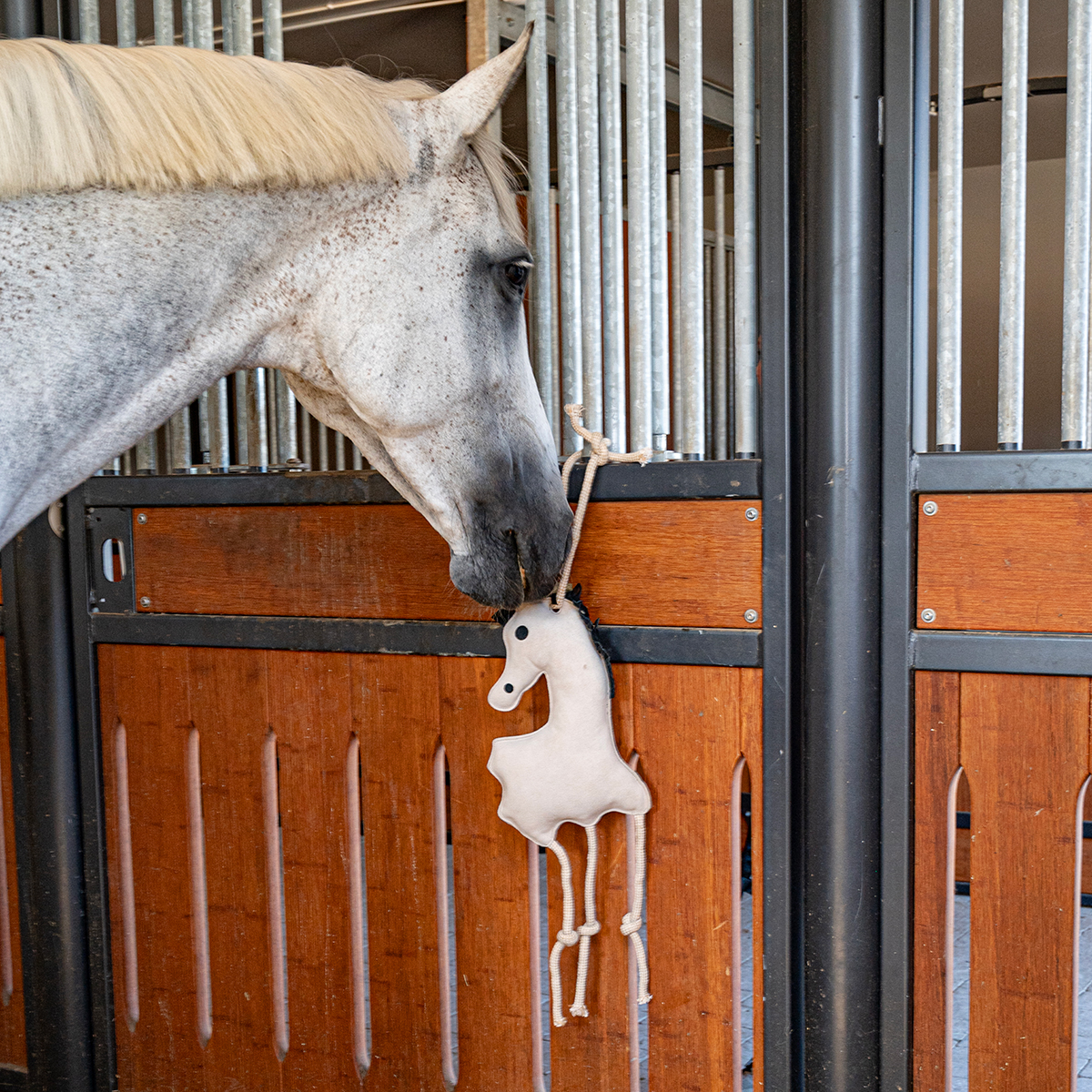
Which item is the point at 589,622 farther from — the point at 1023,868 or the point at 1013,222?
the point at 1013,222

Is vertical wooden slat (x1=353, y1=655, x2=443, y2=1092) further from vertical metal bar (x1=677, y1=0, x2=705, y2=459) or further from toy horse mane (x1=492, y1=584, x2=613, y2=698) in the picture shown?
vertical metal bar (x1=677, y1=0, x2=705, y2=459)

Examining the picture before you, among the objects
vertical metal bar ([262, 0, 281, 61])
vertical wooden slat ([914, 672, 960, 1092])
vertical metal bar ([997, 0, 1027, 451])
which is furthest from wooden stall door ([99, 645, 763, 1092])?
vertical metal bar ([262, 0, 281, 61])

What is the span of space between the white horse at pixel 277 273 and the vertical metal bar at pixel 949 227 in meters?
0.48

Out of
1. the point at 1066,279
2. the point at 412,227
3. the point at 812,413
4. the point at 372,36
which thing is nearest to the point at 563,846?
the point at 812,413

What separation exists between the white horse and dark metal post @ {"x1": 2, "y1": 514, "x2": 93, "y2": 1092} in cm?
74

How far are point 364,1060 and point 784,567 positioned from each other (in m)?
0.94

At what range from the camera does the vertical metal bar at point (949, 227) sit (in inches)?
48.6

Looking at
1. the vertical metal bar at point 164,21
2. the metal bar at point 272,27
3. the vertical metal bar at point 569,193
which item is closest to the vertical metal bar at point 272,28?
the metal bar at point 272,27

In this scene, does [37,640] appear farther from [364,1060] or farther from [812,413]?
[812,413]

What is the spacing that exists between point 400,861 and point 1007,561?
0.91 metres

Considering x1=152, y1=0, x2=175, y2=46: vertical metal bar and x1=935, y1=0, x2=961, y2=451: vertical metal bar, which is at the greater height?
x1=152, y1=0, x2=175, y2=46: vertical metal bar

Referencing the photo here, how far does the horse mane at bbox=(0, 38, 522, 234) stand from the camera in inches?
34.7

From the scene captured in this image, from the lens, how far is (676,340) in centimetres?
261

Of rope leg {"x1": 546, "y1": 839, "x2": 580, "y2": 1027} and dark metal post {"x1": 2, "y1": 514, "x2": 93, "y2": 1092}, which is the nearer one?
rope leg {"x1": 546, "y1": 839, "x2": 580, "y2": 1027}
